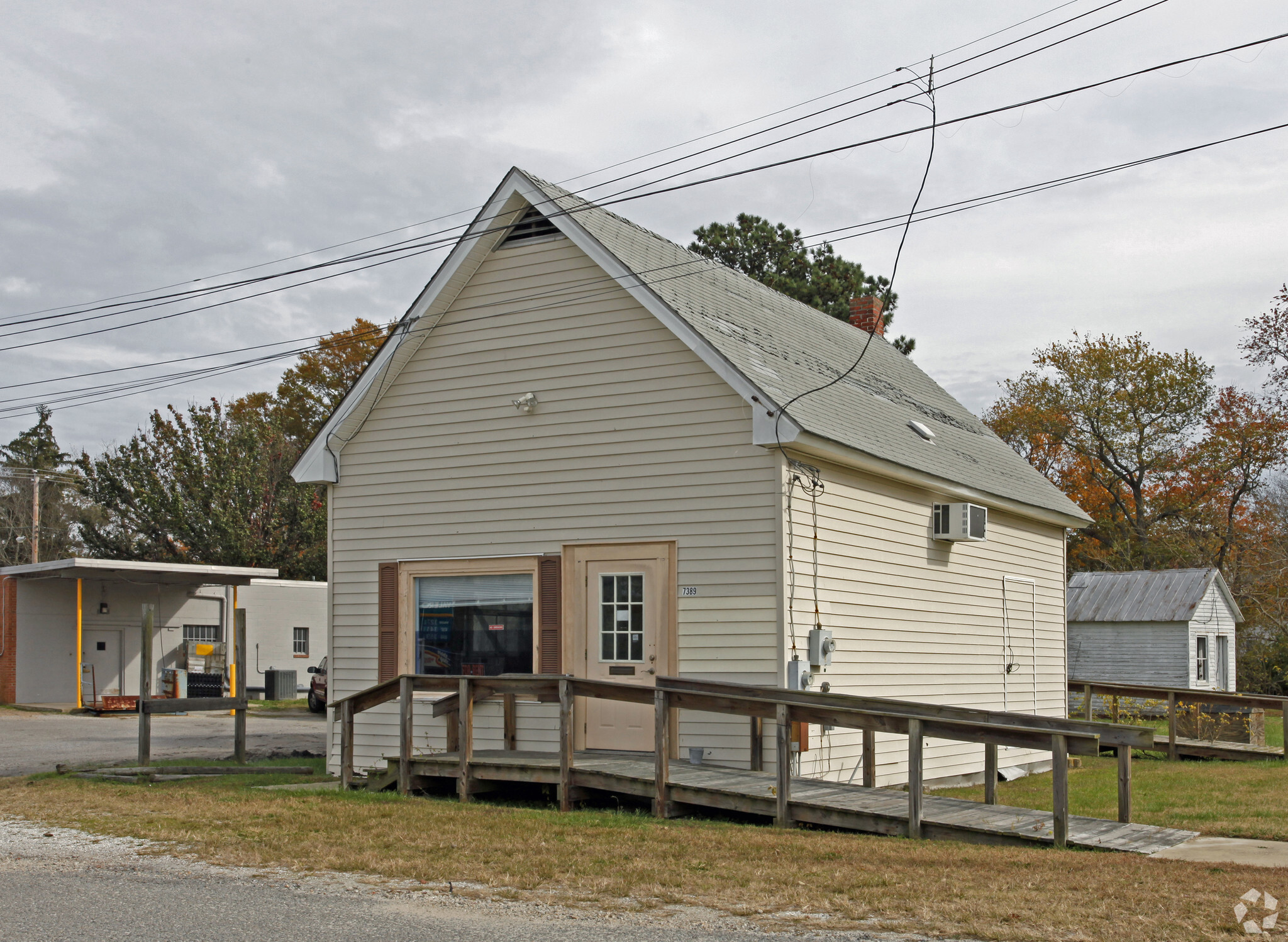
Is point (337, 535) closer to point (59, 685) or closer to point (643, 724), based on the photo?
point (643, 724)

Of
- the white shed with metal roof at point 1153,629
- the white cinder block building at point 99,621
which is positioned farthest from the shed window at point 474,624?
the white shed with metal roof at point 1153,629

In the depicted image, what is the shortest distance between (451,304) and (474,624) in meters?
3.57

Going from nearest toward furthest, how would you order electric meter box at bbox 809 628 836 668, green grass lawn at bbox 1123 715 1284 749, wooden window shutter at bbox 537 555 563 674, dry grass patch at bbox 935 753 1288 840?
dry grass patch at bbox 935 753 1288 840 < electric meter box at bbox 809 628 836 668 < wooden window shutter at bbox 537 555 563 674 < green grass lawn at bbox 1123 715 1284 749

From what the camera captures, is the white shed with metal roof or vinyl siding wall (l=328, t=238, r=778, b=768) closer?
vinyl siding wall (l=328, t=238, r=778, b=768)

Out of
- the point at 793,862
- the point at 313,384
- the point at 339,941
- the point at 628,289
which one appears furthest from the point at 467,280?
the point at 313,384

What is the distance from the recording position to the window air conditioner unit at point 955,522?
14.4 m

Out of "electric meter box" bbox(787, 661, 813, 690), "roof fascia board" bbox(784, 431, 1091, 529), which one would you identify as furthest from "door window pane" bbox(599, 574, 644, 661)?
"roof fascia board" bbox(784, 431, 1091, 529)

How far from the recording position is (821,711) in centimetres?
956

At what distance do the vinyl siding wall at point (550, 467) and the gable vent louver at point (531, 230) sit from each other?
12cm

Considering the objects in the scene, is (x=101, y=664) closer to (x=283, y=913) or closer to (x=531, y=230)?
(x=531, y=230)

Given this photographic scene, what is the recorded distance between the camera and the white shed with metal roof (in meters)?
31.4

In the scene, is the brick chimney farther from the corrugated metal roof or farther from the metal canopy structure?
the metal canopy structure

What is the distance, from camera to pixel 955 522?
14.4 metres

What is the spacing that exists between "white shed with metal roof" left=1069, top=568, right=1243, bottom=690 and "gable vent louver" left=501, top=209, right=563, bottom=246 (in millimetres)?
22754
